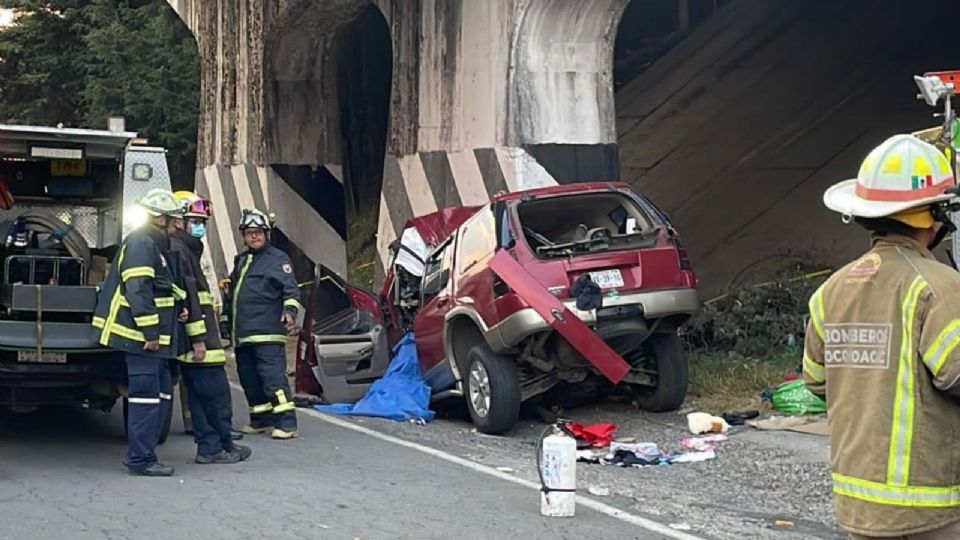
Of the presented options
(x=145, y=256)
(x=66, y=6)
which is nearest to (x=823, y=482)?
(x=145, y=256)

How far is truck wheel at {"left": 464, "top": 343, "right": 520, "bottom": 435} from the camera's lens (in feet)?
30.5

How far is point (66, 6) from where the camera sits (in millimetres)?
23609

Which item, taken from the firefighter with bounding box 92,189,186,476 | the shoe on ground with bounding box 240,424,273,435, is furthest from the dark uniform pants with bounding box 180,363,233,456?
Answer: the shoe on ground with bounding box 240,424,273,435

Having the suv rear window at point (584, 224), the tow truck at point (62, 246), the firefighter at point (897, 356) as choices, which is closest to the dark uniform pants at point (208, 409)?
the tow truck at point (62, 246)

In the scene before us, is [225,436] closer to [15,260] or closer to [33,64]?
[15,260]

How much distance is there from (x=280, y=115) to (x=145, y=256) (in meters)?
9.70

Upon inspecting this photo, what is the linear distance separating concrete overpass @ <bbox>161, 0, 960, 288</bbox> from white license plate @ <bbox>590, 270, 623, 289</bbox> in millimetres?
2703

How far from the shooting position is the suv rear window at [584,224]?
31.1 ft

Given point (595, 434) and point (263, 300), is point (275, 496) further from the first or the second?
point (595, 434)

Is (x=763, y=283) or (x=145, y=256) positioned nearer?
(x=145, y=256)

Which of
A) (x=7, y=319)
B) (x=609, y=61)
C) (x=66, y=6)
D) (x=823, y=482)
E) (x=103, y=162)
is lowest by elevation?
(x=823, y=482)

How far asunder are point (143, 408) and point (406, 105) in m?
6.92

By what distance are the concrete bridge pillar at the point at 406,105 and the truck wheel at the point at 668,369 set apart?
100 inches

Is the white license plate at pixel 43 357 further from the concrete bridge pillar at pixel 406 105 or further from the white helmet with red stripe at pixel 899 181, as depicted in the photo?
the white helmet with red stripe at pixel 899 181
